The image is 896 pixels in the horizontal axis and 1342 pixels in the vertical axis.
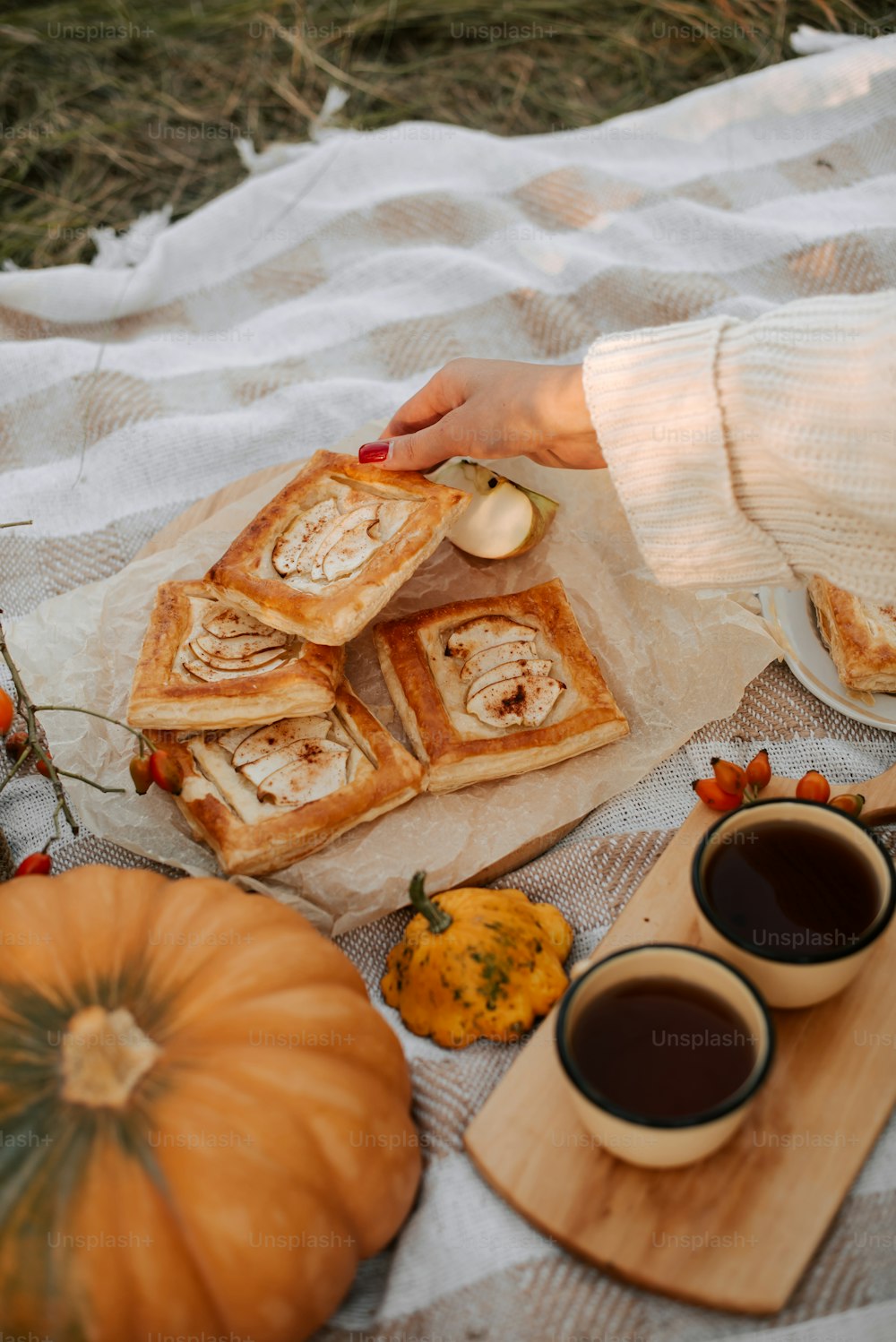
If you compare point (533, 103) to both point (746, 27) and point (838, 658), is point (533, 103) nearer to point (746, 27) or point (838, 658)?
point (746, 27)

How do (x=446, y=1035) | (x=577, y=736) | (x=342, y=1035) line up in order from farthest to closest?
(x=577, y=736)
(x=446, y=1035)
(x=342, y=1035)

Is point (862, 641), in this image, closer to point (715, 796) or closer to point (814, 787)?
point (814, 787)

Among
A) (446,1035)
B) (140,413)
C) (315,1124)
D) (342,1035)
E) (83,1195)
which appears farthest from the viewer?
(140,413)

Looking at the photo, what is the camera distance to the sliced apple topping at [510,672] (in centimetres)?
331

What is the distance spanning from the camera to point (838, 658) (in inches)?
132

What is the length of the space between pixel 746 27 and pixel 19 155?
4.21 metres

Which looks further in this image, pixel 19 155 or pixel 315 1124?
pixel 19 155

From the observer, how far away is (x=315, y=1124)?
2.08 meters

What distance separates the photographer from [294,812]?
2.96 m

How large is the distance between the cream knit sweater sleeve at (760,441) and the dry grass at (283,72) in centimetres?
401

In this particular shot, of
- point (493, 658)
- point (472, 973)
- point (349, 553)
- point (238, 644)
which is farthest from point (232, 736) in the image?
point (472, 973)

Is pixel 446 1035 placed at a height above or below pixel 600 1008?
below

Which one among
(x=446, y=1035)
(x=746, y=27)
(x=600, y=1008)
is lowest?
(x=446, y=1035)

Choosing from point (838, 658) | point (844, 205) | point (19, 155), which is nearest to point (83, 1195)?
point (838, 658)
